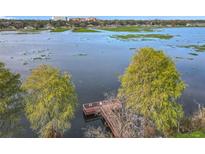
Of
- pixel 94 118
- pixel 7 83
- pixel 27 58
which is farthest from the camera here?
pixel 27 58

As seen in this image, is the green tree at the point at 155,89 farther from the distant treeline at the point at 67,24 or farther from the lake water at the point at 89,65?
the distant treeline at the point at 67,24

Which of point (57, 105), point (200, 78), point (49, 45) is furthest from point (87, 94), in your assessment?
point (49, 45)

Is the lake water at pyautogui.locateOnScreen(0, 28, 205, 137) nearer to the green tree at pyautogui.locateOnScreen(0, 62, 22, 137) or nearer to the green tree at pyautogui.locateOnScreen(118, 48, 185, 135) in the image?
the green tree at pyautogui.locateOnScreen(0, 62, 22, 137)

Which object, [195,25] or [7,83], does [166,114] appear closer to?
[7,83]

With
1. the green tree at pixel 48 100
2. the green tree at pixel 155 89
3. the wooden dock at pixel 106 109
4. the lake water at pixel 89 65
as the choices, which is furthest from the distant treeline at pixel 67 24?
the green tree at pixel 155 89

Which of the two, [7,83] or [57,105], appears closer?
[7,83]

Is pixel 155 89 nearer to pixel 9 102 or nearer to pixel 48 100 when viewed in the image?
pixel 48 100

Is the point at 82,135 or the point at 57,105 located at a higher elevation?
the point at 57,105

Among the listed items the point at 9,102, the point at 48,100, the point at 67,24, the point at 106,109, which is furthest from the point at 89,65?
the point at 67,24
